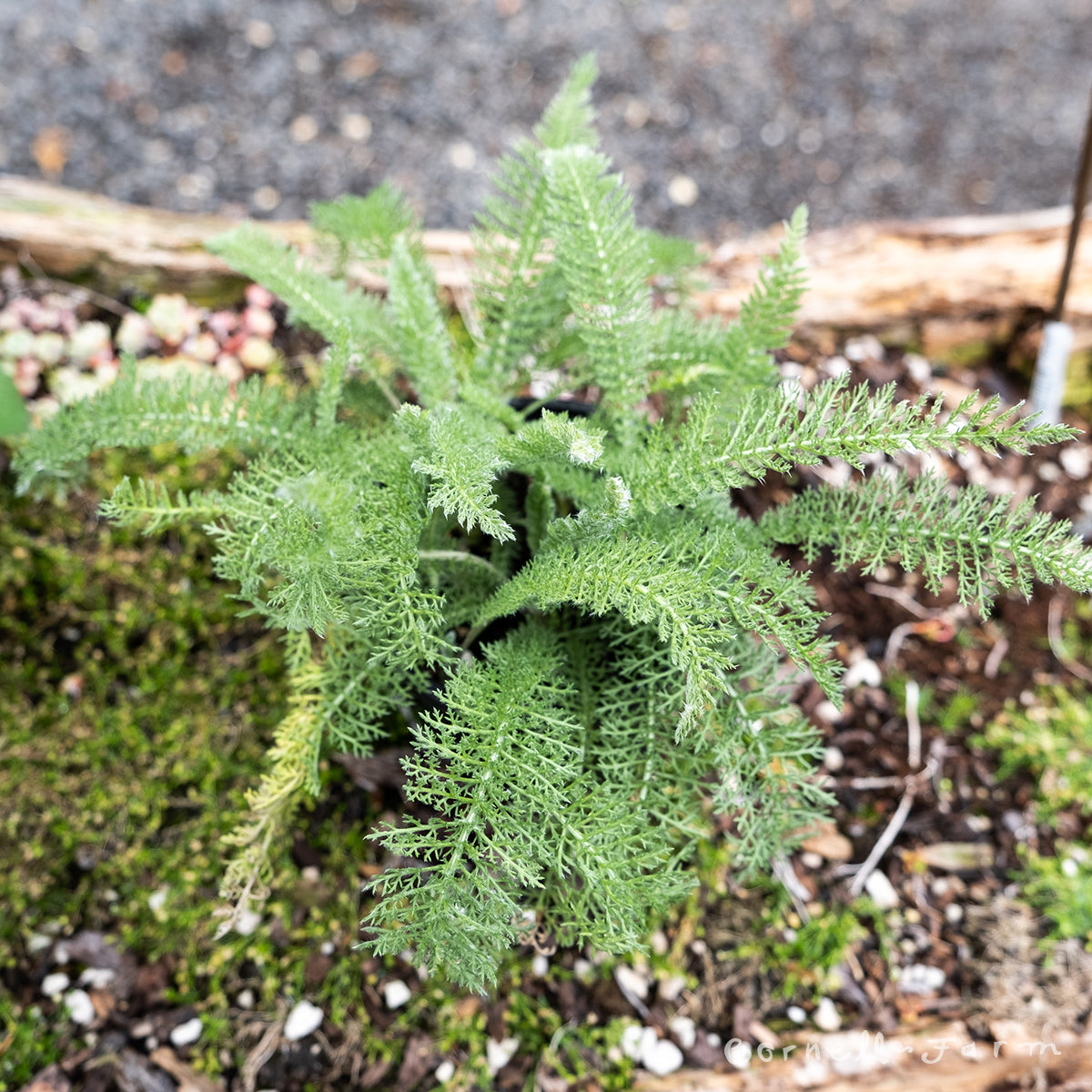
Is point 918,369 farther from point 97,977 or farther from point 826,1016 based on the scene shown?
point 97,977

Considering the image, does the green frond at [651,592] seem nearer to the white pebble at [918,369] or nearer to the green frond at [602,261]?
the green frond at [602,261]

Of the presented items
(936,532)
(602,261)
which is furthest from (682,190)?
(936,532)

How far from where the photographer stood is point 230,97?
10.4 ft

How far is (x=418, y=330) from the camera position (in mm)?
1474

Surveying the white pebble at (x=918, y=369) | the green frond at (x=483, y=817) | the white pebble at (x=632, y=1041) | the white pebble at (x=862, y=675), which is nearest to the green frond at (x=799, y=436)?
the green frond at (x=483, y=817)

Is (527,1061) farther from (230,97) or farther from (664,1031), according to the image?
(230,97)

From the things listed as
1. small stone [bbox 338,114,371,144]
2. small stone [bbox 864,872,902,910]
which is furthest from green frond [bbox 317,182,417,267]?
small stone [bbox 338,114,371,144]

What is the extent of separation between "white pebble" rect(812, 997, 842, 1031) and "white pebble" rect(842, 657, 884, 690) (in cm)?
66

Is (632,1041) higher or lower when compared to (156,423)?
lower

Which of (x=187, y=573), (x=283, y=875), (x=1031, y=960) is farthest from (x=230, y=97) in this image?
(x=1031, y=960)

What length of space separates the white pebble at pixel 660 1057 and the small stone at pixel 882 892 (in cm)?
51

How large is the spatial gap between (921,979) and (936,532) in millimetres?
1002

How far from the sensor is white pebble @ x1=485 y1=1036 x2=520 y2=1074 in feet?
5.24

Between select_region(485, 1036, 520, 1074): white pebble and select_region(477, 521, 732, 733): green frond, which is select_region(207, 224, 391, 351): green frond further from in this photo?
select_region(485, 1036, 520, 1074): white pebble
